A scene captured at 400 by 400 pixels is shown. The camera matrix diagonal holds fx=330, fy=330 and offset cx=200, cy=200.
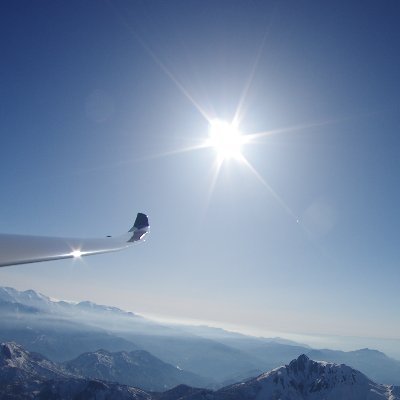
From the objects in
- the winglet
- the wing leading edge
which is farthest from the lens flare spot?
the winglet

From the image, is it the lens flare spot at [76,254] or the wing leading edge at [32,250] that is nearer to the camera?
the wing leading edge at [32,250]

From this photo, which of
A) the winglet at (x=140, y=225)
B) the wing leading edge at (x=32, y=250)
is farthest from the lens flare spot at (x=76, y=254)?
the winglet at (x=140, y=225)

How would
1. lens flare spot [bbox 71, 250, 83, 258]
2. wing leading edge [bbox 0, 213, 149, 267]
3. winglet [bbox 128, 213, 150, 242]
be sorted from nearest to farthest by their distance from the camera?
wing leading edge [bbox 0, 213, 149, 267] → lens flare spot [bbox 71, 250, 83, 258] → winglet [bbox 128, 213, 150, 242]

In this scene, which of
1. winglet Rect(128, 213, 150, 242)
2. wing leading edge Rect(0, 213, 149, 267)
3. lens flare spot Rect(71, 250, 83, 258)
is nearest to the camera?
wing leading edge Rect(0, 213, 149, 267)

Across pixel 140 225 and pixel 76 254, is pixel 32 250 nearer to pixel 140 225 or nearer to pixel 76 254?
pixel 76 254

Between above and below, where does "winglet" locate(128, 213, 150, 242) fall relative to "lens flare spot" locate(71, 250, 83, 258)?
above

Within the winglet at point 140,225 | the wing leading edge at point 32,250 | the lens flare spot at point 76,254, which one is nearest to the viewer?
the wing leading edge at point 32,250

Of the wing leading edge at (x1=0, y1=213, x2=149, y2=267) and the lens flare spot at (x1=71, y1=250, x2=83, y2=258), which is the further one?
the lens flare spot at (x1=71, y1=250, x2=83, y2=258)

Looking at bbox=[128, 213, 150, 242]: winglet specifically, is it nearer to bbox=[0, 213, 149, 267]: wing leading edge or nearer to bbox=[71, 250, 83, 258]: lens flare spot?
bbox=[0, 213, 149, 267]: wing leading edge

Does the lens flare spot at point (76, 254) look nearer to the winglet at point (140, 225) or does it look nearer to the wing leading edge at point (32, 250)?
the wing leading edge at point (32, 250)

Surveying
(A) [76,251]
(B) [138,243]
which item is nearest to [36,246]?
(A) [76,251]

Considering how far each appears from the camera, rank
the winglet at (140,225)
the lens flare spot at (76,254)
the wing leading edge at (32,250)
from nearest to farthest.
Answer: the wing leading edge at (32,250)
the lens flare spot at (76,254)
the winglet at (140,225)

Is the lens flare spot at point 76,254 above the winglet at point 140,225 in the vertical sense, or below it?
below

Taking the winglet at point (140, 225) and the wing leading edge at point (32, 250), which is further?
the winglet at point (140, 225)
